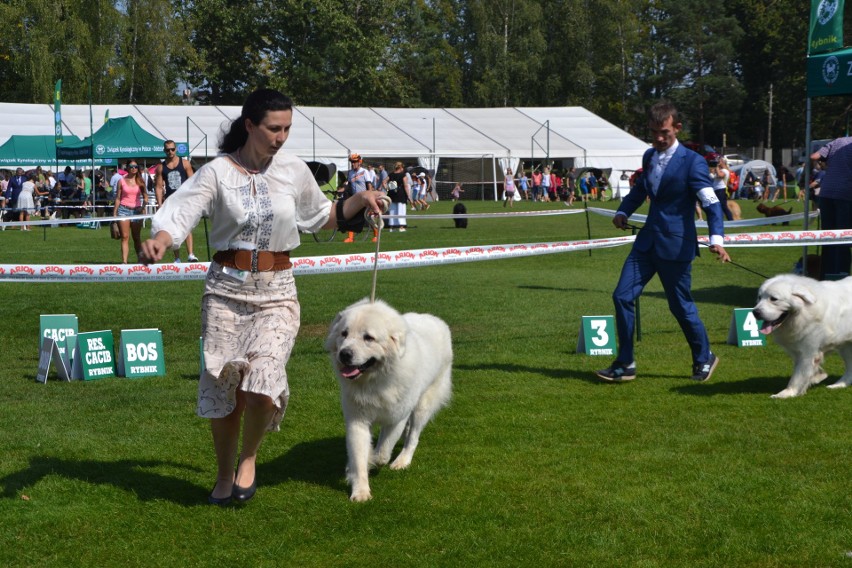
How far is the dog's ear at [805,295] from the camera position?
6.93 metres

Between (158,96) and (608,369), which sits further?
(158,96)

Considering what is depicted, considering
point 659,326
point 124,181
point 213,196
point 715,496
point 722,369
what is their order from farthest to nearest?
1. point 124,181
2. point 659,326
3. point 722,369
4. point 715,496
5. point 213,196

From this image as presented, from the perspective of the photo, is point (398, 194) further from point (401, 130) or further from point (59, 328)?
point (401, 130)

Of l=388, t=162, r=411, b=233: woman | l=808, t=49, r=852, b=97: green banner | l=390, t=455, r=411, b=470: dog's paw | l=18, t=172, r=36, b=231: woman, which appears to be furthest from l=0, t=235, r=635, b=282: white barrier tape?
l=18, t=172, r=36, b=231: woman

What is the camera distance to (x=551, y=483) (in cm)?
514

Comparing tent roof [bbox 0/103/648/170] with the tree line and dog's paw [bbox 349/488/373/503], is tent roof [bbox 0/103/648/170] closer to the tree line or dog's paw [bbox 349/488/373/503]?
the tree line

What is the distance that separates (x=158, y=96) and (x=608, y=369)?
56233mm

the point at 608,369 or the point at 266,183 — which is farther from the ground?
the point at 266,183

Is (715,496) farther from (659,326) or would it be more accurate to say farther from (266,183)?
(659,326)

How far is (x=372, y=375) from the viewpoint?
4996 mm

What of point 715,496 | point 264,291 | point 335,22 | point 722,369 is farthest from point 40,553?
point 335,22

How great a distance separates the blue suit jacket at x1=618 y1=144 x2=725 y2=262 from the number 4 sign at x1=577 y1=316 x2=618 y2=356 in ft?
5.42

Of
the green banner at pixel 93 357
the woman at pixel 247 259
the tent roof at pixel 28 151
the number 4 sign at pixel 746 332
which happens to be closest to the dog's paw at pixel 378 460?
the woman at pixel 247 259

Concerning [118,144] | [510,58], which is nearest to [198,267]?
[118,144]
